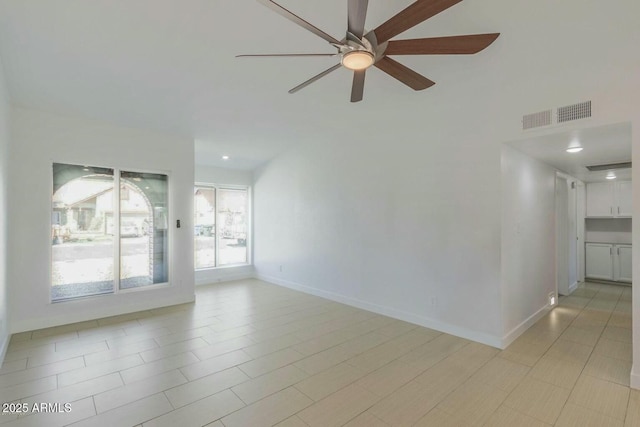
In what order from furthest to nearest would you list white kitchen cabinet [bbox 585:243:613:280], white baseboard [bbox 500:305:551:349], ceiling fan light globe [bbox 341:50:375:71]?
white kitchen cabinet [bbox 585:243:613:280] < white baseboard [bbox 500:305:551:349] < ceiling fan light globe [bbox 341:50:375:71]

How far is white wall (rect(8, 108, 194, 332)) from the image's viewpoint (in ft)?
12.3

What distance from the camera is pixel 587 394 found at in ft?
8.20

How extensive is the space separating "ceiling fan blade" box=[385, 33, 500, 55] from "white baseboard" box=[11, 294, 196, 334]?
15.7 ft

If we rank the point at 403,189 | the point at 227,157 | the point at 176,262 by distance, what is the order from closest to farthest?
the point at 403,189
the point at 176,262
the point at 227,157

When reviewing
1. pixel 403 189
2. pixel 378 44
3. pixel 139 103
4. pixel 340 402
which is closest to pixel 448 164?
pixel 403 189

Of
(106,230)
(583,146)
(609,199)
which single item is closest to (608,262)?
(609,199)

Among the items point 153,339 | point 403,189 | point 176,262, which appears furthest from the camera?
point 176,262

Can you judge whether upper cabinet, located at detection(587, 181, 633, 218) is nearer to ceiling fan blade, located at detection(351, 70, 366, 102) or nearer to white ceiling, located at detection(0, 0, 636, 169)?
white ceiling, located at detection(0, 0, 636, 169)

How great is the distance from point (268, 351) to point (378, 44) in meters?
3.04

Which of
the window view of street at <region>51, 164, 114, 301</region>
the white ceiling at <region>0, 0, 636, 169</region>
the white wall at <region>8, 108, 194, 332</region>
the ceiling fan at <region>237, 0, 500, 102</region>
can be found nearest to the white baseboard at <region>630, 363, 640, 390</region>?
the white ceiling at <region>0, 0, 636, 169</region>

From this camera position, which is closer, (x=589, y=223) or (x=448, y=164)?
(x=448, y=164)

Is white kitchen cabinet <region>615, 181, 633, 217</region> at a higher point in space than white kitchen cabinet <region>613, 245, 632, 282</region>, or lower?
higher

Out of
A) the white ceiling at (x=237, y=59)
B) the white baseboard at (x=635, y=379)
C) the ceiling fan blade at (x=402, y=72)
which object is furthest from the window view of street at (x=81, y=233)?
the white baseboard at (x=635, y=379)

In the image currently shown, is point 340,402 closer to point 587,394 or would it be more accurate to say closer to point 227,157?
point 587,394
